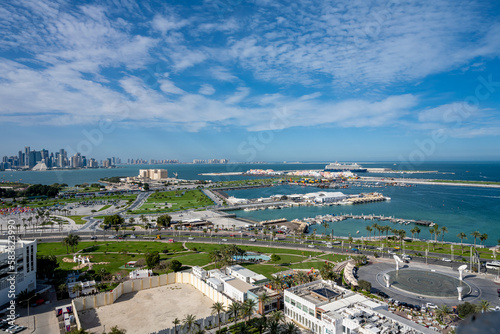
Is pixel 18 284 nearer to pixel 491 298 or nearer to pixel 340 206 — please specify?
pixel 491 298

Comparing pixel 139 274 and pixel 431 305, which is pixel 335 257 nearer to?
pixel 431 305

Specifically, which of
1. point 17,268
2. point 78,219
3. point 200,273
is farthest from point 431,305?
point 78,219

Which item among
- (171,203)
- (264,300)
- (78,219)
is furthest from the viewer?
(171,203)

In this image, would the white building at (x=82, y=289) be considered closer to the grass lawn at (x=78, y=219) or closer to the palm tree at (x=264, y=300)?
the palm tree at (x=264, y=300)

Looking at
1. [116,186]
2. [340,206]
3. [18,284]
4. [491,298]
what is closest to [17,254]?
[18,284]

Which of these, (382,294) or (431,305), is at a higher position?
Answer: (431,305)

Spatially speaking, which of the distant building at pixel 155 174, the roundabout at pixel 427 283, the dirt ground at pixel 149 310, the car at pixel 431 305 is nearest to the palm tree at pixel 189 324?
the dirt ground at pixel 149 310

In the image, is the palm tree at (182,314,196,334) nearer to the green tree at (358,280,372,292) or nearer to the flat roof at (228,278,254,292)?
the flat roof at (228,278,254,292)
